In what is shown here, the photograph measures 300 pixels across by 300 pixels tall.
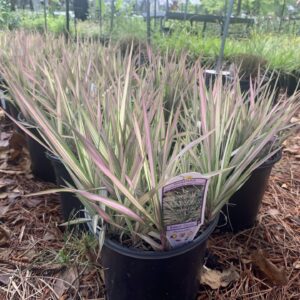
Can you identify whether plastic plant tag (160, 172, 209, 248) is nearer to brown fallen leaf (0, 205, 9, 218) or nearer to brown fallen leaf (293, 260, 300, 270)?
brown fallen leaf (293, 260, 300, 270)

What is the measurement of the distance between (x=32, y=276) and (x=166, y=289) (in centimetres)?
44

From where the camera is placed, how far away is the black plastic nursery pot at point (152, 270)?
0.71 metres

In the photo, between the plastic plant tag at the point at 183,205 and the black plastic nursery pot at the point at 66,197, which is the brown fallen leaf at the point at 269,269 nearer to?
the plastic plant tag at the point at 183,205

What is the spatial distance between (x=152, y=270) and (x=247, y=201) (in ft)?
1.75

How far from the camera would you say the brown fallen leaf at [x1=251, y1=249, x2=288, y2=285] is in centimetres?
94

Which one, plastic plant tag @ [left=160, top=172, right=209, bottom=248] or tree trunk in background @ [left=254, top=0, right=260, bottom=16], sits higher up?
tree trunk in background @ [left=254, top=0, right=260, bottom=16]

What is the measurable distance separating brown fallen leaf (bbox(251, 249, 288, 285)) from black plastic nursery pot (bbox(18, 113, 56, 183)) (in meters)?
0.88

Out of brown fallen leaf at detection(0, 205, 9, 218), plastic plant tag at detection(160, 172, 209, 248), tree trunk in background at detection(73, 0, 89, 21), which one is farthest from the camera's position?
tree trunk in background at detection(73, 0, 89, 21)

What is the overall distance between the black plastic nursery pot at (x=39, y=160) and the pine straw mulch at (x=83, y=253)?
0.04 metres

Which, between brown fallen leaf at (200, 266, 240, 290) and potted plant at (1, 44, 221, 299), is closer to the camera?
potted plant at (1, 44, 221, 299)

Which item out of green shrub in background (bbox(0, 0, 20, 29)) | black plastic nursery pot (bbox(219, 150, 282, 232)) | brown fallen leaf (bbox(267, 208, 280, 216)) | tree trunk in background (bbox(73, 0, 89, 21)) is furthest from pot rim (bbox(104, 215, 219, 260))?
tree trunk in background (bbox(73, 0, 89, 21))

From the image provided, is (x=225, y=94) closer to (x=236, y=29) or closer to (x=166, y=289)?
(x=166, y=289)

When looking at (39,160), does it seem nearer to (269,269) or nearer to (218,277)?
(218,277)

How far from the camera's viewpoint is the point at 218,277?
0.97 m
